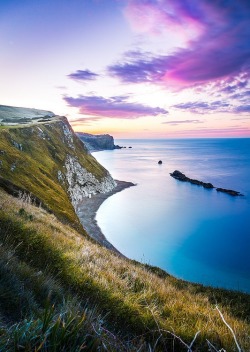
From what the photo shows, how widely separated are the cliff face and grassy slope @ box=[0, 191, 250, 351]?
40.2 meters

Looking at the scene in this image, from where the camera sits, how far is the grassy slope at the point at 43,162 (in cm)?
5516

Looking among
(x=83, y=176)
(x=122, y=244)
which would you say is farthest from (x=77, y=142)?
(x=122, y=244)

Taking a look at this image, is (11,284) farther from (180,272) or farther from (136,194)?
(136,194)

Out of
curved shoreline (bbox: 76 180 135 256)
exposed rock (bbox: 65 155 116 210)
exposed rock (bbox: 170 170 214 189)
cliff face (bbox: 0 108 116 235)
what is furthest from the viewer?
exposed rock (bbox: 170 170 214 189)

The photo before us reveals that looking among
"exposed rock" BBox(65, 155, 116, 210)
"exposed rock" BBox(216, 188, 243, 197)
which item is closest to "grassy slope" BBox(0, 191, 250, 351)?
"exposed rock" BBox(65, 155, 116, 210)

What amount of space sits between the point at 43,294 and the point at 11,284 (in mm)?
750

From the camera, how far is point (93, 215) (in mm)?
86188

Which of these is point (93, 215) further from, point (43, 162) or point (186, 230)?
point (186, 230)

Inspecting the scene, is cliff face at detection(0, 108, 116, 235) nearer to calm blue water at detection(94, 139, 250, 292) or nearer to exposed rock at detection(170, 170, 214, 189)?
calm blue water at detection(94, 139, 250, 292)

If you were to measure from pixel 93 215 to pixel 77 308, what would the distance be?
84.0 metres

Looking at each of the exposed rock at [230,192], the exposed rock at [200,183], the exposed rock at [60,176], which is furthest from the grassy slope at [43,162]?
the exposed rock at [230,192]

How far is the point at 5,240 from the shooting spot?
631 centimetres

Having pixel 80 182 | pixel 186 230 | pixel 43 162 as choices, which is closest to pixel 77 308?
pixel 186 230

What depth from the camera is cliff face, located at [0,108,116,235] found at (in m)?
57.0
